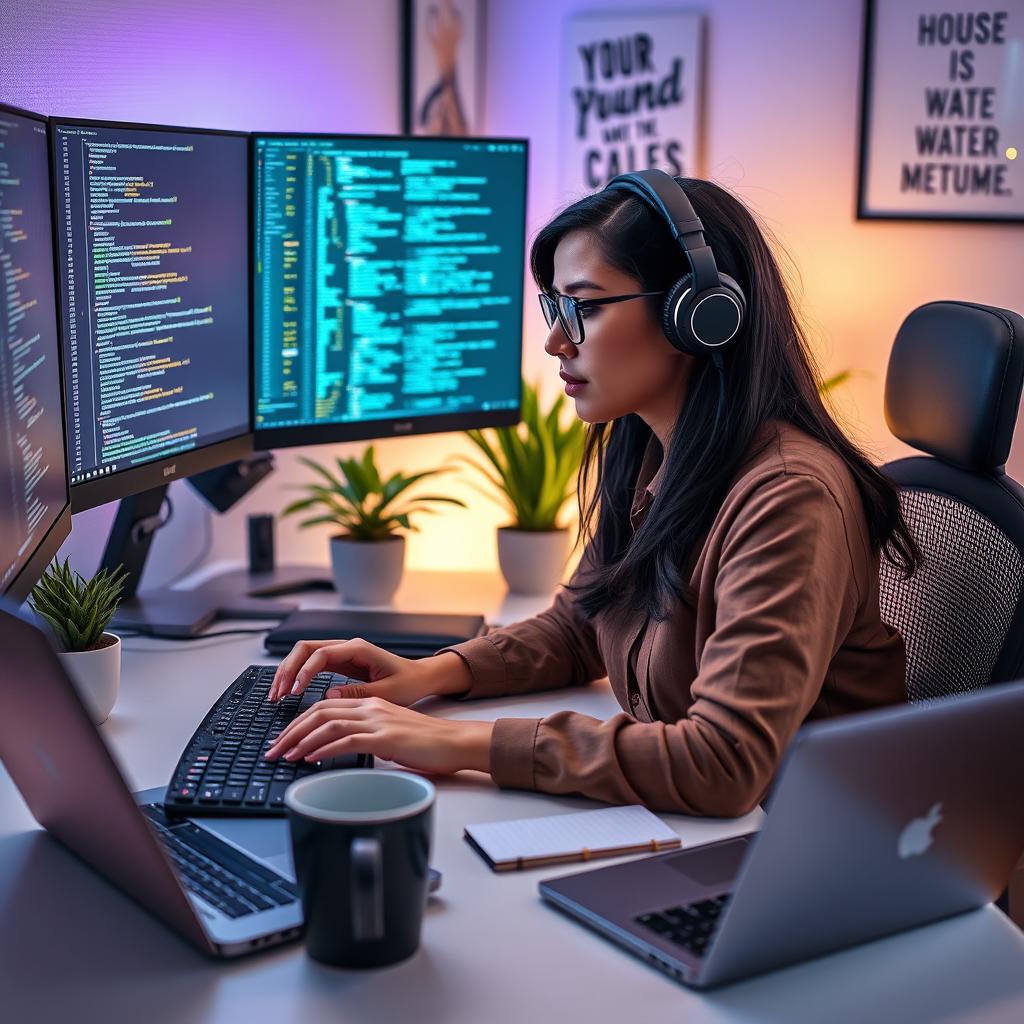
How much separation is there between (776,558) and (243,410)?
34.8 inches

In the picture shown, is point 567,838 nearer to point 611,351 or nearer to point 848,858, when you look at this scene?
point 848,858

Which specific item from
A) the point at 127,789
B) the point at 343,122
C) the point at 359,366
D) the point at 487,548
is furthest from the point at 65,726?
the point at 487,548

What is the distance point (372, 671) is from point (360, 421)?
60 centimetres

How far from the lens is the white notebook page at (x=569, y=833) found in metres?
0.95

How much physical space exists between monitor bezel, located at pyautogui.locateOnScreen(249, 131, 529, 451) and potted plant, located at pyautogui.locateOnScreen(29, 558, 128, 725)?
20.4 inches

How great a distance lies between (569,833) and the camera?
3.21ft

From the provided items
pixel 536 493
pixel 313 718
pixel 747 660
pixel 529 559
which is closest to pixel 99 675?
pixel 313 718

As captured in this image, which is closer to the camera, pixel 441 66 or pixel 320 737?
pixel 320 737

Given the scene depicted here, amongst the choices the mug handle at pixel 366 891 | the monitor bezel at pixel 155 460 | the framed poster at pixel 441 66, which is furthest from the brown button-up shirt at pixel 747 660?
the framed poster at pixel 441 66

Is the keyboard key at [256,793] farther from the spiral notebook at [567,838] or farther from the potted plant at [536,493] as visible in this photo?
the potted plant at [536,493]

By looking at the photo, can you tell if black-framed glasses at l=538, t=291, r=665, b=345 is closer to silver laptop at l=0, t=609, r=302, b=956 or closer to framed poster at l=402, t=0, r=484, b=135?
silver laptop at l=0, t=609, r=302, b=956

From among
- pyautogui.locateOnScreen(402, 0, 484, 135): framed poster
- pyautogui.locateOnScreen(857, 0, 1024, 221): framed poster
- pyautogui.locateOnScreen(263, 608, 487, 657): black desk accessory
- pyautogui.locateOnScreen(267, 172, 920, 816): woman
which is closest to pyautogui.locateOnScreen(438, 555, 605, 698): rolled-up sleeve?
pyautogui.locateOnScreen(267, 172, 920, 816): woman

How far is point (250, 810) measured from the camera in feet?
3.23

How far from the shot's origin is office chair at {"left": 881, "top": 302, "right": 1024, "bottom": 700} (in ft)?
4.13
